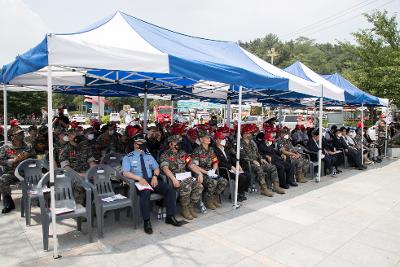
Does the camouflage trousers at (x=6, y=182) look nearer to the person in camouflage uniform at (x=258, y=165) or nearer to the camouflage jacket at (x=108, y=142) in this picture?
the camouflage jacket at (x=108, y=142)

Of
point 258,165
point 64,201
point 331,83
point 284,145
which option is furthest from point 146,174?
point 331,83

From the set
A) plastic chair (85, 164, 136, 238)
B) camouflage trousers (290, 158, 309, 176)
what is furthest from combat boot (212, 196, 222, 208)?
camouflage trousers (290, 158, 309, 176)

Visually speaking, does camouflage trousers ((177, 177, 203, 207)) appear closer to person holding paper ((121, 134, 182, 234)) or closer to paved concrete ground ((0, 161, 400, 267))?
person holding paper ((121, 134, 182, 234))

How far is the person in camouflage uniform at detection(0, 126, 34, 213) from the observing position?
5.02 metres

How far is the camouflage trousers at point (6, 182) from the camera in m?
4.97

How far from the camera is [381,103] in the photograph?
38.1 ft

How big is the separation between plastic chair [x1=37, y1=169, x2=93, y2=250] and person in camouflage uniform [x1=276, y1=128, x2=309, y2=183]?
5101 mm

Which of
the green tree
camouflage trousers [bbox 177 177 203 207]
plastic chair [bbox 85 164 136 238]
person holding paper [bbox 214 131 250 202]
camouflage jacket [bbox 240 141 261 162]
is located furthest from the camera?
the green tree

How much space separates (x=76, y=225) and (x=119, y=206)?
35.3 inches

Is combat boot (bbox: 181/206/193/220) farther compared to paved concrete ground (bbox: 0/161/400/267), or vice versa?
combat boot (bbox: 181/206/193/220)

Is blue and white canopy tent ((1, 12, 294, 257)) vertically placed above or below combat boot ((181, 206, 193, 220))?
above

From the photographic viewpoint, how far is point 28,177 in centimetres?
493

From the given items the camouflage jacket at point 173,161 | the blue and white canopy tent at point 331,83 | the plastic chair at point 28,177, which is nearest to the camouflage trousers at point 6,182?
the plastic chair at point 28,177

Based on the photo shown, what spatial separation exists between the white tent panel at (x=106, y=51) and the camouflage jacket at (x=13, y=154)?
8.22ft
